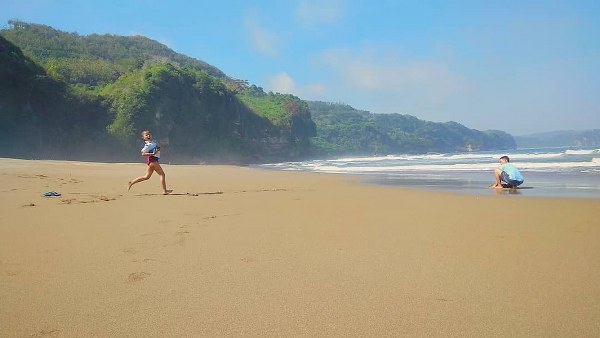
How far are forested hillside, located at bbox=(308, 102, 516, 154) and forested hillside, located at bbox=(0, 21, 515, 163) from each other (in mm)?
27729

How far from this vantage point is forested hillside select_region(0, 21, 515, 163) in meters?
33.8

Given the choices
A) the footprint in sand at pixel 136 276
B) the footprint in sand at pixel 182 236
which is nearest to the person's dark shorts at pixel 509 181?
the footprint in sand at pixel 182 236

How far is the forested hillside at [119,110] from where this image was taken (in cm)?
3381

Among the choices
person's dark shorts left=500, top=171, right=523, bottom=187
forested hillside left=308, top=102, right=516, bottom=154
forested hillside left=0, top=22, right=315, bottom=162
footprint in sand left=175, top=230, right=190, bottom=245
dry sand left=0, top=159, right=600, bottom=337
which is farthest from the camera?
forested hillside left=308, top=102, right=516, bottom=154

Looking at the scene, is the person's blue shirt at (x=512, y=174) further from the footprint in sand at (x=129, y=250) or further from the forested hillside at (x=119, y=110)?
the forested hillside at (x=119, y=110)

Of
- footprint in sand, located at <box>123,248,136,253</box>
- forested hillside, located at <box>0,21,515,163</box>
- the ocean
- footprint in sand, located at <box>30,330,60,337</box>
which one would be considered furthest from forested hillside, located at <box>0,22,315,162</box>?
footprint in sand, located at <box>30,330,60,337</box>

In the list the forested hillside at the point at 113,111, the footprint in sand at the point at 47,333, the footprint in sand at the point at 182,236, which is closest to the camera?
the footprint in sand at the point at 47,333

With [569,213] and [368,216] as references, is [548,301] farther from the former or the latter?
[569,213]

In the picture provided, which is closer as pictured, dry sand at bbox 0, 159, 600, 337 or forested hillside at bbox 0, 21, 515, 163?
dry sand at bbox 0, 159, 600, 337

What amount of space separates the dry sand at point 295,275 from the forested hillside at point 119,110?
34272mm

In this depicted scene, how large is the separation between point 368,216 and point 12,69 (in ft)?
126

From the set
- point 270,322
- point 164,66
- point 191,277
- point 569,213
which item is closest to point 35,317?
point 191,277

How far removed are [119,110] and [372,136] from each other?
4163 inches

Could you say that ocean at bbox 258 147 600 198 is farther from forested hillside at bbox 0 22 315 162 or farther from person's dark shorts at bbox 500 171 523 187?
forested hillside at bbox 0 22 315 162
